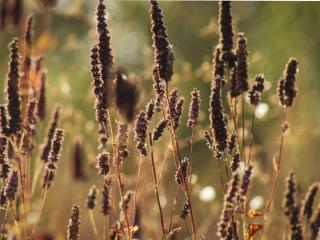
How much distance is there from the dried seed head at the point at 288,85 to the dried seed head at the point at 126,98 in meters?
0.60

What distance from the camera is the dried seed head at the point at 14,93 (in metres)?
1.99

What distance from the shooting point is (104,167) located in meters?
2.12

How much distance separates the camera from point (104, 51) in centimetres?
192

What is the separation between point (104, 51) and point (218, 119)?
39cm

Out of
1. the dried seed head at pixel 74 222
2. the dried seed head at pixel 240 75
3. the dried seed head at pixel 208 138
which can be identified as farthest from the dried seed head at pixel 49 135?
the dried seed head at pixel 240 75

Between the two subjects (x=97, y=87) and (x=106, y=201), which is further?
(x=106, y=201)

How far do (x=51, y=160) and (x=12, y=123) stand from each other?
0.70 ft

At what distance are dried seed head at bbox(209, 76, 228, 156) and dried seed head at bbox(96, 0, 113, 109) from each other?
0.31 meters

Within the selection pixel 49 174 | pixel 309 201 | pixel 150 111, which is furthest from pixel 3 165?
pixel 309 201

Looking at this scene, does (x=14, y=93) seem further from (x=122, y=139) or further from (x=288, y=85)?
(x=288, y=85)

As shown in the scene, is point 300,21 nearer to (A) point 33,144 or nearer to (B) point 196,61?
(B) point 196,61

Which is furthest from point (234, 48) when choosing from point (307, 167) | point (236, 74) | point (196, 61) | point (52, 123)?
point (196, 61)

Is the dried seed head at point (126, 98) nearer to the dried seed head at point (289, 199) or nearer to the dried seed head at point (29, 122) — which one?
the dried seed head at point (29, 122)

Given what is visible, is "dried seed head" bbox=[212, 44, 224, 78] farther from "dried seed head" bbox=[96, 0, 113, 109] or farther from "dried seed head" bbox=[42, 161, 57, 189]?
"dried seed head" bbox=[42, 161, 57, 189]
